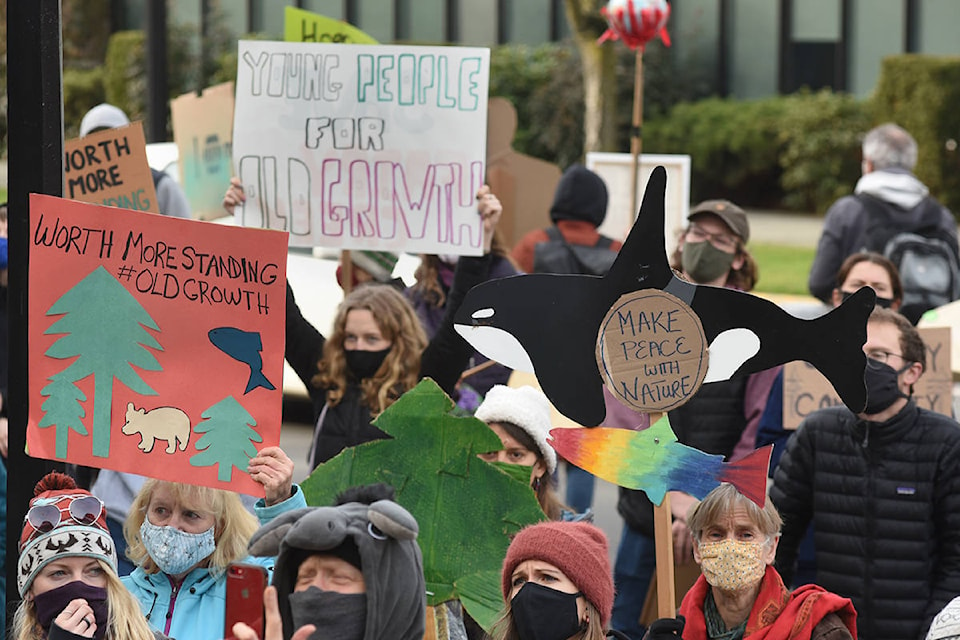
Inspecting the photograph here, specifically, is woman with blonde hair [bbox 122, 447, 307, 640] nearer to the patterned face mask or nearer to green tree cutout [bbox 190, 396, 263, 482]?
green tree cutout [bbox 190, 396, 263, 482]

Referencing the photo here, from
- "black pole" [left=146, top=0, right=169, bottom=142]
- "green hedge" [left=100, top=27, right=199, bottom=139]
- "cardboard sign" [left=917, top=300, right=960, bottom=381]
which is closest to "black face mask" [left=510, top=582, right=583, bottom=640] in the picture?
"cardboard sign" [left=917, top=300, right=960, bottom=381]

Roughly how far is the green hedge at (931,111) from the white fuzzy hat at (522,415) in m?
17.3

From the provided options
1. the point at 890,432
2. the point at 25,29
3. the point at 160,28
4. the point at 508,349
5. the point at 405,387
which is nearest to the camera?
the point at 25,29

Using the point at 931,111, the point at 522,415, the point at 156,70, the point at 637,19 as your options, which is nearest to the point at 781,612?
the point at 522,415

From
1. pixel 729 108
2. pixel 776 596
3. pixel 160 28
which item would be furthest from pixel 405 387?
pixel 729 108

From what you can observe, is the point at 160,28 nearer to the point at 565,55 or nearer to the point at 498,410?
the point at 498,410

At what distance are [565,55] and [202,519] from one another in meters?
21.9

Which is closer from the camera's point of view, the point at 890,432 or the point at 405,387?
the point at 890,432

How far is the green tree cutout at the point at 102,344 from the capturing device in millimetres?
4051

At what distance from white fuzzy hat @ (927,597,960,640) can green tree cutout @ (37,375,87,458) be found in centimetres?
207

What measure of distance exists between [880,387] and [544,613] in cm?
164

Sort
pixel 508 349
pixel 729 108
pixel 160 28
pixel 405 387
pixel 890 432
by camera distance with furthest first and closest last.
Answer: pixel 729 108 → pixel 160 28 → pixel 405 387 → pixel 890 432 → pixel 508 349

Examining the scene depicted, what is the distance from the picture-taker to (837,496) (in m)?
4.91

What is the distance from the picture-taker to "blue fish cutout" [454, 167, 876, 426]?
393 centimetres
